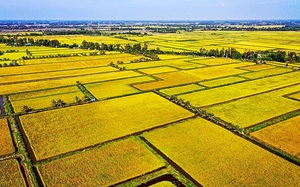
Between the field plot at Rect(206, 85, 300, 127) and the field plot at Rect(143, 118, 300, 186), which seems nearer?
the field plot at Rect(143, 118, 300, 186)

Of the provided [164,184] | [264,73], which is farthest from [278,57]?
[164,184]

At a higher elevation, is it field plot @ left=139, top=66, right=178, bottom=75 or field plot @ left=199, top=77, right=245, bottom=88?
field plot @ left=139, top=66, right=178, bottom=75

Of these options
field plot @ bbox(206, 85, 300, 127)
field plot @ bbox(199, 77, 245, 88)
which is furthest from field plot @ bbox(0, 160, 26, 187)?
field plot @ bbox(199, 77, 245, 88)

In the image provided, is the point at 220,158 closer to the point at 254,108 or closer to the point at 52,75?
the point at 254,108

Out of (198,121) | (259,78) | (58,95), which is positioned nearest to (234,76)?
(259,78)

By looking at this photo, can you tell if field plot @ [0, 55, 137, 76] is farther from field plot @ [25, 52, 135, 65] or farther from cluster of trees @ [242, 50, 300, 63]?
cluster of trees @ [242, 50, 300, 63]

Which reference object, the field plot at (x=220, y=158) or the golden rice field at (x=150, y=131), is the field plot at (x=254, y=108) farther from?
the field plot at (x=220, y=158)
